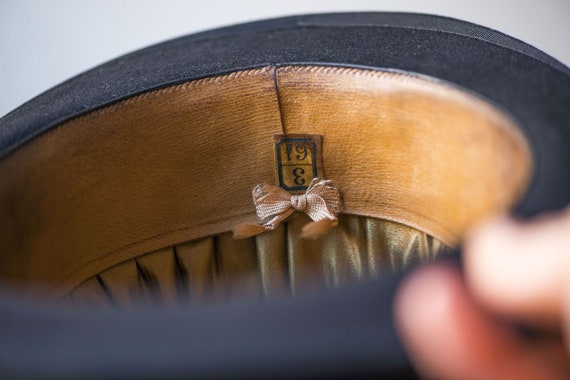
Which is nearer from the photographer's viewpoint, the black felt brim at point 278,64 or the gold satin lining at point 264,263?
the black felt brim at point 278,64

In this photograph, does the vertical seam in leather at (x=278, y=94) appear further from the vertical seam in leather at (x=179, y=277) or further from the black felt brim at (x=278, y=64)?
the vertical seam in leather at (x=179, y=277)

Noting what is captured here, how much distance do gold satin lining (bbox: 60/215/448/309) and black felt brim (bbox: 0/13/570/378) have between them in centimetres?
13

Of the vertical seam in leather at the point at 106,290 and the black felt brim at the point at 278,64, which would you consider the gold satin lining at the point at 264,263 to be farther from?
the black felt brim at the point at 278,64

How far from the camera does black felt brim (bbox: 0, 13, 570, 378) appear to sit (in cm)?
28

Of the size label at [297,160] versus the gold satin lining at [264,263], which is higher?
the size label at [297,160]

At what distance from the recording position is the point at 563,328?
10.2 inches

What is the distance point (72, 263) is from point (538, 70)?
34 cm

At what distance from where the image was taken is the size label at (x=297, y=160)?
55 cm

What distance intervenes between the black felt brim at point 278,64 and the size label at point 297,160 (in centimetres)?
6

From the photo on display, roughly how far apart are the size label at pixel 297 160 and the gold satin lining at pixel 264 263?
3cm

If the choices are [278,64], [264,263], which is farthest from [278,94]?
[264,263]

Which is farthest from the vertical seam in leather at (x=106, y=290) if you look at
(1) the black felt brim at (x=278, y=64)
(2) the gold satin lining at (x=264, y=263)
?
(1) the black felt brim at (x=278, y=64)

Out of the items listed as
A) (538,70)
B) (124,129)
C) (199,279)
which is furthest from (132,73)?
(538,70)

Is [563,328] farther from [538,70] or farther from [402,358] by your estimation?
[538,70]
